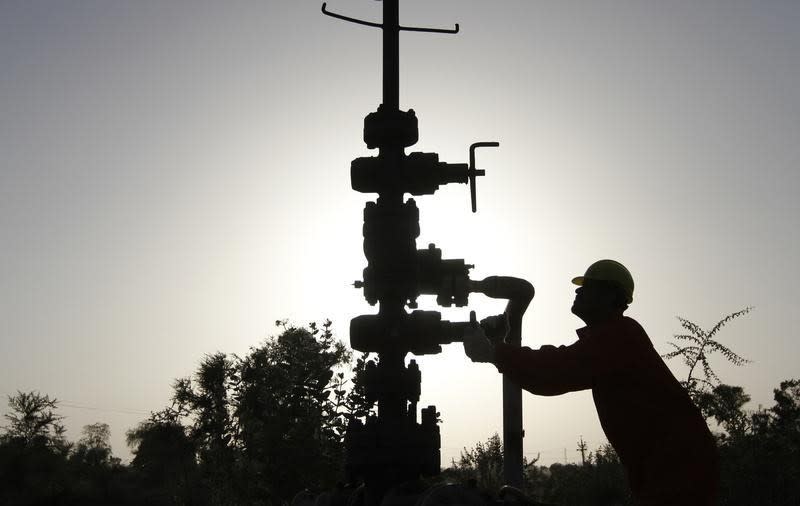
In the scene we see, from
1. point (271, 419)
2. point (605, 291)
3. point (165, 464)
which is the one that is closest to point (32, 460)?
point (165, 464)

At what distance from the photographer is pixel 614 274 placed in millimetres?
3973

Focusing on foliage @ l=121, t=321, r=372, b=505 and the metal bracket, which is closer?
the metal bracket

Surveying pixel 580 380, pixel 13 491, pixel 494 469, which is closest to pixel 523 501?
pixel 580 380

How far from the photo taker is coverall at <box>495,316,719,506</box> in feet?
11.0

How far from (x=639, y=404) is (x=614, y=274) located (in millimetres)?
774

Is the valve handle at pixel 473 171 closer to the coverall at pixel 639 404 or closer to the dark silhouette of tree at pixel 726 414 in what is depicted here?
the coverall at pixel 639 404

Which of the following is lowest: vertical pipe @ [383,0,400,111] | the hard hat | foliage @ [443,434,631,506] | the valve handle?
foliage @ [443,434,631,506]

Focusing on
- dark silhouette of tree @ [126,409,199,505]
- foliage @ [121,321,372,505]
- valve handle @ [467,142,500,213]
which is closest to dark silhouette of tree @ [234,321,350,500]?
foliage @ [121,321,372,505]

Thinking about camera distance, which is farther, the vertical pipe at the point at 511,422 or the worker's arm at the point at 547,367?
the vertical pipe at the point at 511,422

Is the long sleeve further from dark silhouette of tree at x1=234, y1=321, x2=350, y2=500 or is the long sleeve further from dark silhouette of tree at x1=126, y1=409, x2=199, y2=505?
dark silhouette of tree at x1=126, y1=409, x2=199, y2=505

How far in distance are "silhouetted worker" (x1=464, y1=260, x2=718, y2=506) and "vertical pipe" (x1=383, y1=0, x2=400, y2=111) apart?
2408 millimetres

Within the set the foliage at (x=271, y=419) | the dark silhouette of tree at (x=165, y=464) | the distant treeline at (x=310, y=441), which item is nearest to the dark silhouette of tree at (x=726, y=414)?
the distant treeline at (x=310, y=441)

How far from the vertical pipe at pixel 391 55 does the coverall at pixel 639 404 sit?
249cm

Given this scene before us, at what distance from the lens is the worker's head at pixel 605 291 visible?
3.98 m
